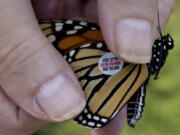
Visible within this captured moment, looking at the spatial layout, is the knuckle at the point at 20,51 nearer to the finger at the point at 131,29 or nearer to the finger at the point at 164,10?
the finger at the point at 131,29

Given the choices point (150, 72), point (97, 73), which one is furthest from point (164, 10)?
point (97, 73)

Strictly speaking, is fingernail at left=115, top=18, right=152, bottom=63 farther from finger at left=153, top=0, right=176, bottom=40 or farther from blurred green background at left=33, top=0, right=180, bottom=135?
blurred green background at left=33, top=0, right=180, bottom=135

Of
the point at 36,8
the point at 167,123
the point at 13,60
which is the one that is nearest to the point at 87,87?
the point at 13,60

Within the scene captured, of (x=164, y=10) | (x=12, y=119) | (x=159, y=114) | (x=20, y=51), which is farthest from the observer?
(x=159, y=114)

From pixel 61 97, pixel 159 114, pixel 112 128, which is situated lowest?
pixel 159 114

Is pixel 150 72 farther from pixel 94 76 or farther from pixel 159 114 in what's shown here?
pixel 159 114

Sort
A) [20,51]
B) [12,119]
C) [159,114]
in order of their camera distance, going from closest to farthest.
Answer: [20,51] → [12,119] → [159,114]

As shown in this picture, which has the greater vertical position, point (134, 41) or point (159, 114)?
point (134, 41)
